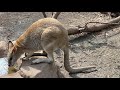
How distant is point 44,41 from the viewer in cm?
544

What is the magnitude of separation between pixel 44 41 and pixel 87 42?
194 centimetres

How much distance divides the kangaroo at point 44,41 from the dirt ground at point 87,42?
1.46ft

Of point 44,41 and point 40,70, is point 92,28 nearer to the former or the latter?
point 44,41

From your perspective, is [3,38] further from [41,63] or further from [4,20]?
[41,63]

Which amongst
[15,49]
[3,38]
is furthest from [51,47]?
[3,38]

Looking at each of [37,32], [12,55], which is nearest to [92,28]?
[37,32]

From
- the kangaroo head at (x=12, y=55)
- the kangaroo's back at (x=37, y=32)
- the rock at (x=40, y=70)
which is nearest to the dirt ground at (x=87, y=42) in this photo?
the rock at (x=40, y=70)

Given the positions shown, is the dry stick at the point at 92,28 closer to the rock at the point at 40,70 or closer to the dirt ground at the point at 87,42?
the dirt ground at the point at 87,42

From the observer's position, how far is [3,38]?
7391 mm

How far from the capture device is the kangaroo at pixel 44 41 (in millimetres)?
5398

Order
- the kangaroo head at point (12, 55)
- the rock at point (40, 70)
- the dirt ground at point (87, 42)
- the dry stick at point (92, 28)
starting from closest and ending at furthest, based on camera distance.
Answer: the rock at point (40, 70) < the kangaroo head at point (12, 55) < the dirt ground at point (87, 42) < the dry stick at point (92, 28)

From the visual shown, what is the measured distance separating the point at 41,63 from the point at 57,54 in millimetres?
1215

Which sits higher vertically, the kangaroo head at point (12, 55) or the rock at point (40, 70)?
the kangaroo head at point (12, 55)

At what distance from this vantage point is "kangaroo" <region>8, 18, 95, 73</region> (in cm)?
540
